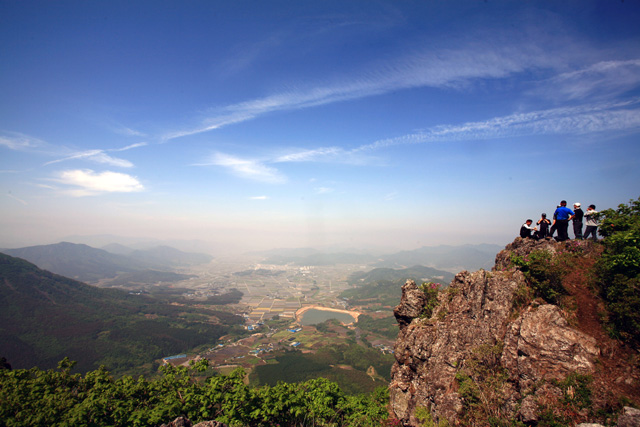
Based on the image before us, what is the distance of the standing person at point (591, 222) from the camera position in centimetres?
1418

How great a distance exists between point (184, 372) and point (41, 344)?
12453cm

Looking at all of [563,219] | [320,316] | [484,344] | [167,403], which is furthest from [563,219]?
[320,316]

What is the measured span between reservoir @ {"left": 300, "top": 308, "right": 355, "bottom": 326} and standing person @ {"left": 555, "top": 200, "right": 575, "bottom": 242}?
12060cm

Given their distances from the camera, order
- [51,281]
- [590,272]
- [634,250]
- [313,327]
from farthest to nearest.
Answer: [51,281]
[313,327]
[590,272]
[634,250]

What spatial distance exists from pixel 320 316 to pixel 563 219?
445 feet

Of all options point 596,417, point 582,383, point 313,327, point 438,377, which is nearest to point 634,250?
point 582,383

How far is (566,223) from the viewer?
15.9m

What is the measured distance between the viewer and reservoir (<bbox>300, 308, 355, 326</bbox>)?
128 meters

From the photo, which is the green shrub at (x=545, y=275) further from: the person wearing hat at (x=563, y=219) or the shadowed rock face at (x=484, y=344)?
the person wearing hat at (x=563, y=219)

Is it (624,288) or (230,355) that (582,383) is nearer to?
(624,288)

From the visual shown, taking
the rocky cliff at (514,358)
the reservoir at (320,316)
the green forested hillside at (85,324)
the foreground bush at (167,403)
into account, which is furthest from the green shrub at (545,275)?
the reservoir at (320,316)

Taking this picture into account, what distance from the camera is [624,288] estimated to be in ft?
33.4

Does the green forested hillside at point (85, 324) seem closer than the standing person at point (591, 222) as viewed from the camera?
No

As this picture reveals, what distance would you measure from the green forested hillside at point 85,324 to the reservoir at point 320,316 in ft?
125
